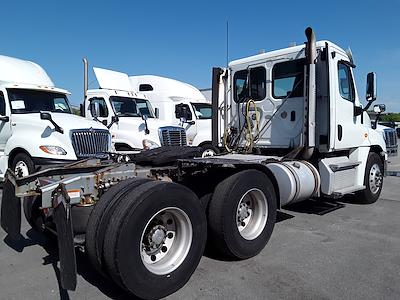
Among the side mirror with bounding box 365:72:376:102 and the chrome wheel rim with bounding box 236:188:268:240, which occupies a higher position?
the side mirror with bounding box 365:72:376:102

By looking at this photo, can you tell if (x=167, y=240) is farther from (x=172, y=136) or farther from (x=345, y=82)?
(x=172, y=136)

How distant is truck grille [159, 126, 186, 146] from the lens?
12.0 m

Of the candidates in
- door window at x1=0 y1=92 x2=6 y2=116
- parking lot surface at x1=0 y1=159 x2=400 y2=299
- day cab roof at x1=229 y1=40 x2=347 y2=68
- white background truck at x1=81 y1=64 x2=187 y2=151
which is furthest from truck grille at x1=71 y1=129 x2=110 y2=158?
day cab roof at x1=229 y1=40 x2=347 y2=68

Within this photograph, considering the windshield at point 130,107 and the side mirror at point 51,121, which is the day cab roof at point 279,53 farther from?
the windshield at point 130,107

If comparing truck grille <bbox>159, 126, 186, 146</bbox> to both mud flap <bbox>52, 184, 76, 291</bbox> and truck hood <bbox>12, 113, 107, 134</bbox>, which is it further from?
mud flap <bbox>52, 184, 76, 291</bbox>

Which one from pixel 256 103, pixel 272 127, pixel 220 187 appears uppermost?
pixel 256 103

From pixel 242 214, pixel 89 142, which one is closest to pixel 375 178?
pixel 242 214

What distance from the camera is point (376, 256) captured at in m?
4.64

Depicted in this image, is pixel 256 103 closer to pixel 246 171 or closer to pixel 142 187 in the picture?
pixel 246 171

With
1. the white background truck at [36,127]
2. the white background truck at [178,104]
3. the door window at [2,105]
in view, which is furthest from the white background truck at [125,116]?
the door window at [2,105]

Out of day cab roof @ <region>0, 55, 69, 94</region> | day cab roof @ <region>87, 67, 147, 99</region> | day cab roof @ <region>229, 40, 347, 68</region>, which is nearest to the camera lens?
day cab roof @ <region>229, 40, 347, 68</region>

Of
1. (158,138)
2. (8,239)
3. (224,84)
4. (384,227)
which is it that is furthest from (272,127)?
(158,138)

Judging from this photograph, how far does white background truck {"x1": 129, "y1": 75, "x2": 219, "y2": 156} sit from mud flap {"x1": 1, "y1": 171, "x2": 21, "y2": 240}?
9.45m

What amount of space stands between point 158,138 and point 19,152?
417 centimetres
